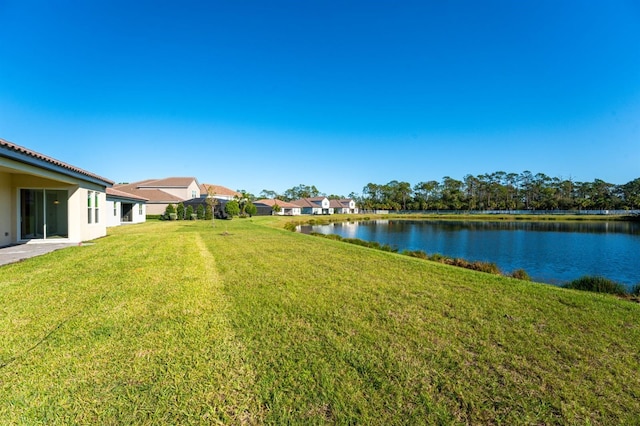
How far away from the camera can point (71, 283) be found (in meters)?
5.83

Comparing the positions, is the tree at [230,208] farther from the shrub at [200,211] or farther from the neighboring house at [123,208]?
the neighboring house at [123,208]

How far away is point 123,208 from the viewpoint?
2548 centimetres

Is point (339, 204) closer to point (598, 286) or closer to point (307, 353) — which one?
point (598, 286)

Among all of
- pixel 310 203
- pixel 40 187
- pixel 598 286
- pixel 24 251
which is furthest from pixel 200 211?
pixel 310 203

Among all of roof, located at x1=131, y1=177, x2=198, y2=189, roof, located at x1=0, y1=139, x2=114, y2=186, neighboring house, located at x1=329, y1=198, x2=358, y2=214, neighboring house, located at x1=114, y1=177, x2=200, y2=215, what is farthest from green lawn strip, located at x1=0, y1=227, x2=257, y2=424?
neighboring house, located at x1=329, y1=198, x2=358, y2=214

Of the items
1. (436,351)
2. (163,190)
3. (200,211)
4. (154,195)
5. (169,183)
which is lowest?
(436,351)

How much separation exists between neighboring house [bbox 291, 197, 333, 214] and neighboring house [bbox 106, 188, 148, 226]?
152 ft

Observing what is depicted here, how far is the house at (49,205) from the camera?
1005 cm

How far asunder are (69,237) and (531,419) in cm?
1432

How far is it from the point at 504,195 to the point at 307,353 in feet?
313

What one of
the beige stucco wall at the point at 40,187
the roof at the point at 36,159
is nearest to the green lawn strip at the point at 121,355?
the roof at the point at 36,159

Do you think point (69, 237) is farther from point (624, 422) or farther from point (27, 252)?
point (624, 422)

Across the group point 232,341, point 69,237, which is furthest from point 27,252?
point 232,341

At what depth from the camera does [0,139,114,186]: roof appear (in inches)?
273
